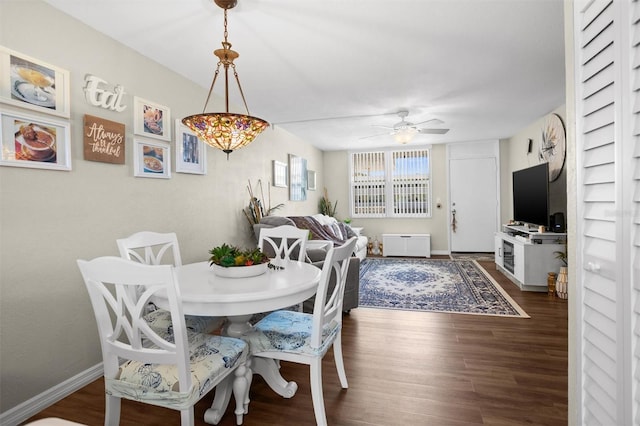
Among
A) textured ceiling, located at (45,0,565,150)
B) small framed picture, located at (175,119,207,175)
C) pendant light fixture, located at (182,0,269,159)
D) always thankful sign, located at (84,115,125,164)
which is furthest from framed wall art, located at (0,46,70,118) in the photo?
small framed picture, located at (175,119,207,175)

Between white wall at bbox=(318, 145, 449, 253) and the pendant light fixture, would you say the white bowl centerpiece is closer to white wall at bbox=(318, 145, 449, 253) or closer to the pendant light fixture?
the pendant light fixture

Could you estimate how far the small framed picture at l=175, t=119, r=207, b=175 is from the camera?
3.17 meters

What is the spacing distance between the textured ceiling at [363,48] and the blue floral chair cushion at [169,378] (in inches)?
80.3

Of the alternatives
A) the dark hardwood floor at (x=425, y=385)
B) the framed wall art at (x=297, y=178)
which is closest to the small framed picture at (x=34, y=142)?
the dark hardwood floor at (x=425, y=385)

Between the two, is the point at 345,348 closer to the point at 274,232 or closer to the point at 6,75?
the point at 274,232

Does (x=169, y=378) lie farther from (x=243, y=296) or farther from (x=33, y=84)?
(x=33, y=84)

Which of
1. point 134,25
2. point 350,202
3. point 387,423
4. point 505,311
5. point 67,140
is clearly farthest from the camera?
point 350,202

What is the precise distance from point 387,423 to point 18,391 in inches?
81.2

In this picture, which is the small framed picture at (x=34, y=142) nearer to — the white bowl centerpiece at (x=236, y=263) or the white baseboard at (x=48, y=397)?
the white bowl centerpiece at (x=236, y=263)

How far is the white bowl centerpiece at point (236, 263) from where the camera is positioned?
1988 mm

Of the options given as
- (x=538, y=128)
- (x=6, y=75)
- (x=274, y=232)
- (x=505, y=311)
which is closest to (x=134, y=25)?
(x=6, y=75)

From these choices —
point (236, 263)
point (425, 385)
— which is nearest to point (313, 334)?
point (236, 263)

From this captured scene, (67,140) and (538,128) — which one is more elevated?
(538,128)

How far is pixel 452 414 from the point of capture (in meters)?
1.88
